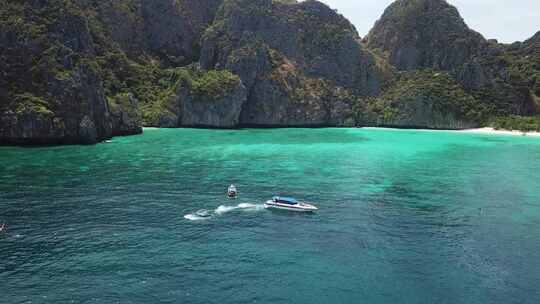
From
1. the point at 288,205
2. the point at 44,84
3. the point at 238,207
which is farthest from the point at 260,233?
the point at 44,84

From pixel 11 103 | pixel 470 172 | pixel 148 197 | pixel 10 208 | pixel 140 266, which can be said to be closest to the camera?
pixel 140 266

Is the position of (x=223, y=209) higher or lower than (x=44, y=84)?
lower

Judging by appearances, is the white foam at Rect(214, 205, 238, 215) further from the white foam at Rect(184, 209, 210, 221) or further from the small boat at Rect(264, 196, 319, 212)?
the small boat at Rect(264, 196, 319, 212)

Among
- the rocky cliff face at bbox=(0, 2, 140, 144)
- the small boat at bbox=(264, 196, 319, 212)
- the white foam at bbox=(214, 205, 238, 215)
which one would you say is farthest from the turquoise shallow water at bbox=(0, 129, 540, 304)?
the rocky cliff face at bbox=(0, 2, 140, 144)

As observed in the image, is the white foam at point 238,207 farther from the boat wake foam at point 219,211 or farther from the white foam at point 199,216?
the white foam at point 199,216

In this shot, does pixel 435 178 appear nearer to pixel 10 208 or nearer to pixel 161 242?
pixel 161 242

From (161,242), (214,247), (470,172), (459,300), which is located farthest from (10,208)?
(470,172)

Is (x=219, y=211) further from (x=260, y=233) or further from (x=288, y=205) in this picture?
(x=260, y=233)

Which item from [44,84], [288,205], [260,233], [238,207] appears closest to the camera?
[260,233]
